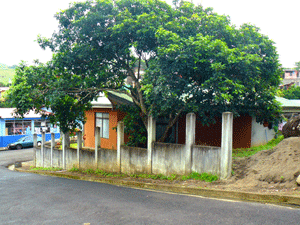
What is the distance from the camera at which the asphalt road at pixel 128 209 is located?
5.64 metres

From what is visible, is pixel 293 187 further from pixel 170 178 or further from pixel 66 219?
pixel 66 219

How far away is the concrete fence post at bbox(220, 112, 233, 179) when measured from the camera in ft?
27.0

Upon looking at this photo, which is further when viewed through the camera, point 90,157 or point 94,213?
point 90,157

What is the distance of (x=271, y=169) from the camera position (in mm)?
7855

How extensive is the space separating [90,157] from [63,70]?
425cm

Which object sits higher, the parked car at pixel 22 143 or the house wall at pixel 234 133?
the house wall at pixel 234 133

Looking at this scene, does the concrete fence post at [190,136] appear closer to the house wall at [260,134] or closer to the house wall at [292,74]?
the house wall at [260,134]

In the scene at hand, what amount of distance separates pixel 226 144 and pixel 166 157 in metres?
2.43

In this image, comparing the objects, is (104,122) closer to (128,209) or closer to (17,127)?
(128,209)

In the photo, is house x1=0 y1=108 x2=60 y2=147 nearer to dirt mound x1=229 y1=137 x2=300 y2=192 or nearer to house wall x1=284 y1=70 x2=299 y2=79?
dirt mound x1=229 y1=137 x2=300 y2=192

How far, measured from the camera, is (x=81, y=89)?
11.5 m

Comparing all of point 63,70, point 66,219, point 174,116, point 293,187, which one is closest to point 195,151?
point 174,116

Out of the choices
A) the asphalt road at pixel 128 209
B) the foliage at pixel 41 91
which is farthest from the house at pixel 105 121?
the asphalt road at pixel 128 209

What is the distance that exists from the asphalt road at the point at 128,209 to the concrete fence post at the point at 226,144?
1.45m
